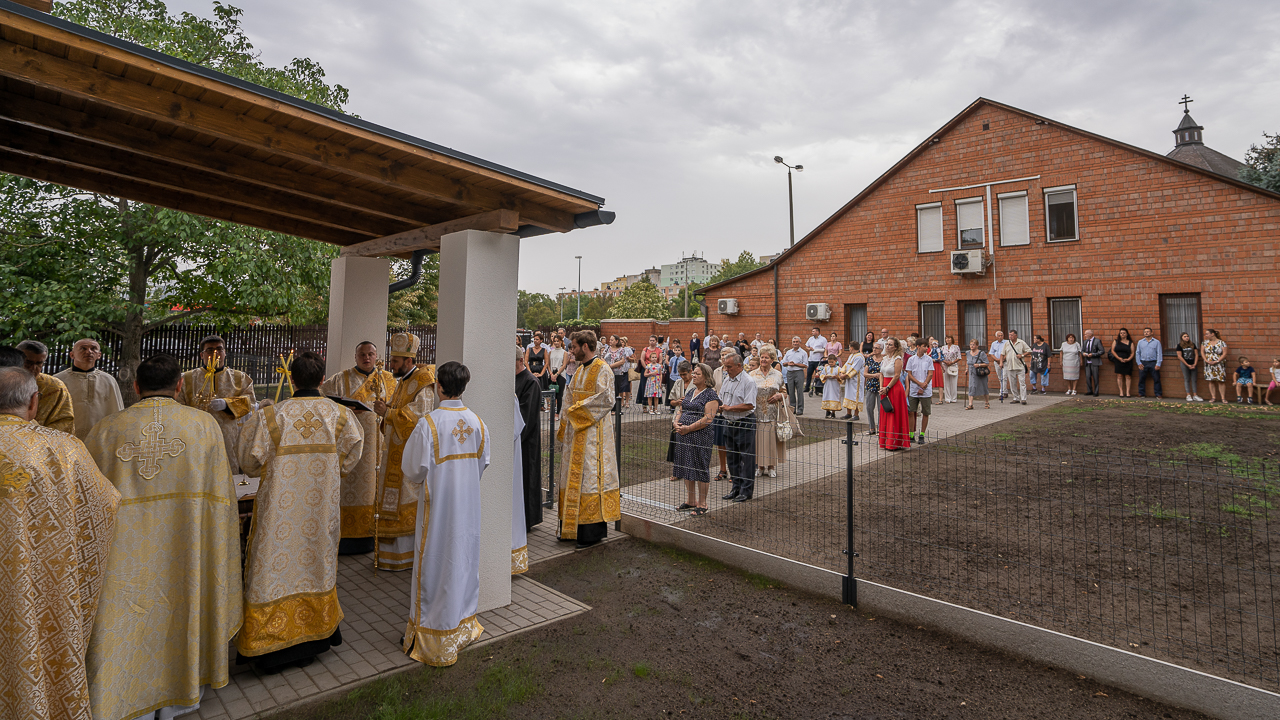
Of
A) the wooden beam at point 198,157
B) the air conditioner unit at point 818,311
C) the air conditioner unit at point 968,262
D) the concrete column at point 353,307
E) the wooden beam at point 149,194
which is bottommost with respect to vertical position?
the concrete column at point 353,307

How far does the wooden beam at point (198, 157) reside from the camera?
11.6ft

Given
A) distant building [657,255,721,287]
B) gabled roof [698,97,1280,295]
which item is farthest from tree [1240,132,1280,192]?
distant building [657,255,721,287]

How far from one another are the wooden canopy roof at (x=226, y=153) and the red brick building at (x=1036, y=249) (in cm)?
1886

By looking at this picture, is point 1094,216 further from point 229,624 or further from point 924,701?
point 229,624

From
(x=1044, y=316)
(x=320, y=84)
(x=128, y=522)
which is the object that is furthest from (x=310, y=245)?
(x=1044, y=316)

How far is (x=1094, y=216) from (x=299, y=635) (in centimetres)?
2207

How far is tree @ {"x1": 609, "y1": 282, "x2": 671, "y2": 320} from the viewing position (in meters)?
70.2

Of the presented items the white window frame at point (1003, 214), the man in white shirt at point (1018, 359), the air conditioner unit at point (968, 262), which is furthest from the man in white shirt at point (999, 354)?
the white window frame at point (1003, 214)

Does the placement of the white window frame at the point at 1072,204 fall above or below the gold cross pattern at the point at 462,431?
above

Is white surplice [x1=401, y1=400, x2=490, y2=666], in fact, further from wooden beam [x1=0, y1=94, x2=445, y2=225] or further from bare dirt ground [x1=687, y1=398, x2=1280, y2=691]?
bare dirt ground [x1=687, y1=398, x2=1280, y2=691]

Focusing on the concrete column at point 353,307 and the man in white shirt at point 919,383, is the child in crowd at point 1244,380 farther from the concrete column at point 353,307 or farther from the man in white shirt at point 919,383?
the concrete column at point 353,307

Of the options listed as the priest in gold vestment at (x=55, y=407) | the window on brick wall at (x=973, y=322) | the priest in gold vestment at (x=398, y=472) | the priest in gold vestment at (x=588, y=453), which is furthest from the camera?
the window on brick wall at (x=973, y=322)

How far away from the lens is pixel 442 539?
3.97 m

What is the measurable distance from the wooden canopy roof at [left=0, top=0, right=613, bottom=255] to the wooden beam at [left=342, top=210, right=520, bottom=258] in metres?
0.02
